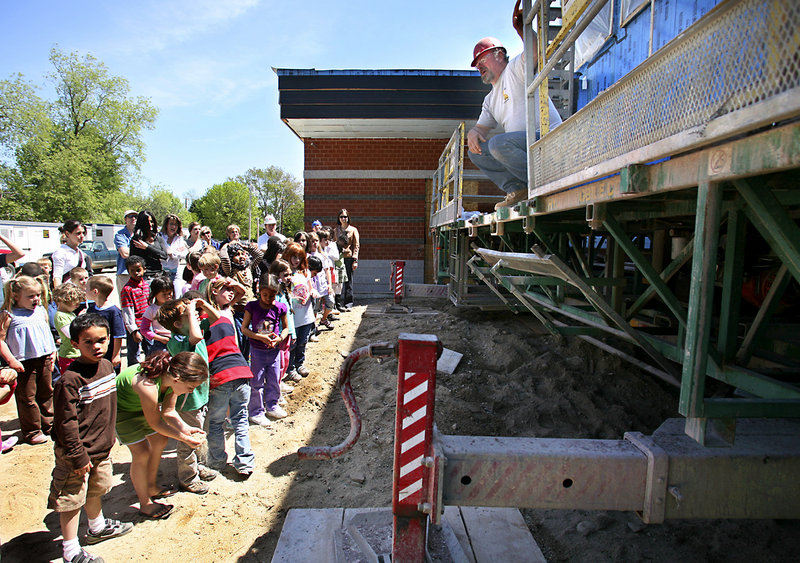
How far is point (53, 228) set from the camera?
21391 millimetres

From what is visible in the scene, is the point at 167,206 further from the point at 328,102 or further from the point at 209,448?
the point at 209,448

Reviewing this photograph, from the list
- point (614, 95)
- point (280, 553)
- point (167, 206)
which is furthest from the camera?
point (167, 206)

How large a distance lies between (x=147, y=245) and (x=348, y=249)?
424cm

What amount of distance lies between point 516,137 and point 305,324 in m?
3.04

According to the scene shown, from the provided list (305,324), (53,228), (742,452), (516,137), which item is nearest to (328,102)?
(305,324)

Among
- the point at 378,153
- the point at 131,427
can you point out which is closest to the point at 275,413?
the point at 131,427

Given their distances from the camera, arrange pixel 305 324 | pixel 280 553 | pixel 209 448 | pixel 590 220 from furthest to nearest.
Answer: pixel 305 324 → pixel 209 448 → pixel 280 553 → pixel 590 220

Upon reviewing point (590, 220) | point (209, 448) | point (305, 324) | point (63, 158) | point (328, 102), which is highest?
point (63, 158)

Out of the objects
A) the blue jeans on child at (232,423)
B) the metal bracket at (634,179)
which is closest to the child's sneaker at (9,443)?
the blue jeans on child at (232,423)

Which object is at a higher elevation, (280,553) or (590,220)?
(590,220)

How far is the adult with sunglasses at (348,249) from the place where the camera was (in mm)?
9203

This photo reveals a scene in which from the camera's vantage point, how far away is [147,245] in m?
5.44

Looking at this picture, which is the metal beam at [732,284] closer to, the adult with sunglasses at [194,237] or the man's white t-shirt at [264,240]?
the man's white t-shirt at [264,240]

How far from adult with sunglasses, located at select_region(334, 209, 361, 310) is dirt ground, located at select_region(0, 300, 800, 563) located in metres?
3.66
